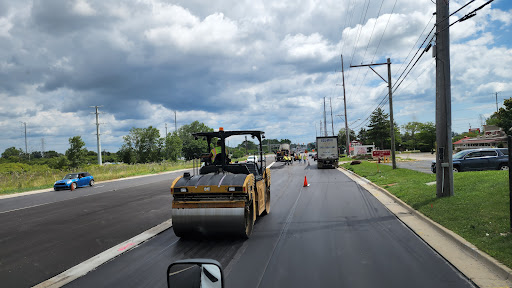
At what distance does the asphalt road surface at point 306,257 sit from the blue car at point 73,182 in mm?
18461

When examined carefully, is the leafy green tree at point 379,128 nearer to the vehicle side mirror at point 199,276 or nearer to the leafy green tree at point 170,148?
the leafy green tree at point 170,148

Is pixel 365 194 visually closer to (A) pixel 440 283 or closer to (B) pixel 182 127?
(A) pixel 440 283

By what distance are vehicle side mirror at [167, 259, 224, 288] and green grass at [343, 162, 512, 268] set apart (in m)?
5.60

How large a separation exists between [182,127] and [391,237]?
140 m

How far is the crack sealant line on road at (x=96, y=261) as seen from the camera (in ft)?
19.0

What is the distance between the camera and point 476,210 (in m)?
9.21

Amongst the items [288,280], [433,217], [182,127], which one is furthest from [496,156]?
[182,127]

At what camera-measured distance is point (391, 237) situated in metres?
7.98

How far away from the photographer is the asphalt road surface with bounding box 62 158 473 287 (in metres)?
5.41

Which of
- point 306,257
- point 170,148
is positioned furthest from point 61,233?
point 170,148

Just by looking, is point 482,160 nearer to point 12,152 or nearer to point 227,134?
point 227,134

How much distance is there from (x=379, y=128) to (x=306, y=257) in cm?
9176

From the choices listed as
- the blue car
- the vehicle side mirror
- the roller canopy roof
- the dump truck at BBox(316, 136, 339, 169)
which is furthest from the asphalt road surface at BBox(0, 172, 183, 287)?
the dump truck at BBox(316, 136, 339, 169)

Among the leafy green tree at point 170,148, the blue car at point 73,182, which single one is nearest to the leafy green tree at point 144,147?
the leafy green tree at point 170,148
